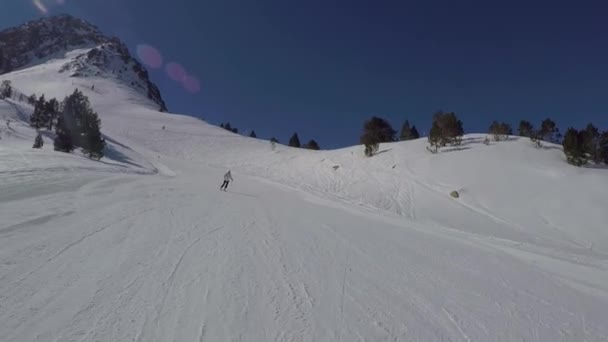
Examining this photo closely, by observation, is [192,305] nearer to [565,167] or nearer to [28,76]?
[565,167]

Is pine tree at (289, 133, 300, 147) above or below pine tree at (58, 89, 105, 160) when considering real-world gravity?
above

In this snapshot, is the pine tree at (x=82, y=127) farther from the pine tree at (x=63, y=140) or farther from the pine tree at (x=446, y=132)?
the pine tree at (x=446, y=132)

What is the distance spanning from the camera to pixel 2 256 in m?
4.15

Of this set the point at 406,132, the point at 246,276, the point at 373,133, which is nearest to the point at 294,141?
the point at 406,132

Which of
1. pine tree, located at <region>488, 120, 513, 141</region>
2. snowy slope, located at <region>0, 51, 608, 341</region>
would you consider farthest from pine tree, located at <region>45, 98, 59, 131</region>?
pine tree, located at <region>488, 120, 513, 141</region>

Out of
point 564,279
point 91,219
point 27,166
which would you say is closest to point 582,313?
point 564,279

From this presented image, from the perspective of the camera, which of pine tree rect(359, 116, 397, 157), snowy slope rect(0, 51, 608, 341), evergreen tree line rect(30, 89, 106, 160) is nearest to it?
snowy slope rect(0, 51, 608, 341)

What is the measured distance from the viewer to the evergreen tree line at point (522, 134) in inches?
1034

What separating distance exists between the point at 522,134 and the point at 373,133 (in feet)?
82.0

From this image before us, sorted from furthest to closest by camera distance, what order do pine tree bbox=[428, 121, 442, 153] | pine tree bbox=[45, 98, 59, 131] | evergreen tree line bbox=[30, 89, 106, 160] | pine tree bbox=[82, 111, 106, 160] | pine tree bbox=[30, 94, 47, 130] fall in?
1. pine tree bbox=[45, 98, 59, 131]
2. pine tree bbox=[30, 94, 47, 130]
3. pine tree bbox=[428, 121, 442, 153]
4. pine tree bbox=[82, 111, 106, 160]
5. evergreen tree line bbox=[30, 89, 106, 160]

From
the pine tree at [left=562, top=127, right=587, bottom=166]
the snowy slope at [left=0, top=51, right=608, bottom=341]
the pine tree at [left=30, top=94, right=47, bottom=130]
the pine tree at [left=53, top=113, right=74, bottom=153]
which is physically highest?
the pine tree at [left=562, top=127, right=587, bottom=166]

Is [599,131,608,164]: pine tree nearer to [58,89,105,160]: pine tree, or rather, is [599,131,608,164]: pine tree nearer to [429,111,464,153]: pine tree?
[429,111,464,153]: pine tree

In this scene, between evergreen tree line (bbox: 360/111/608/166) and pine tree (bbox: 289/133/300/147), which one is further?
pine tree (bbox: 289/133/300/147)

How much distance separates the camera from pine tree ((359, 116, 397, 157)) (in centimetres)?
3838
